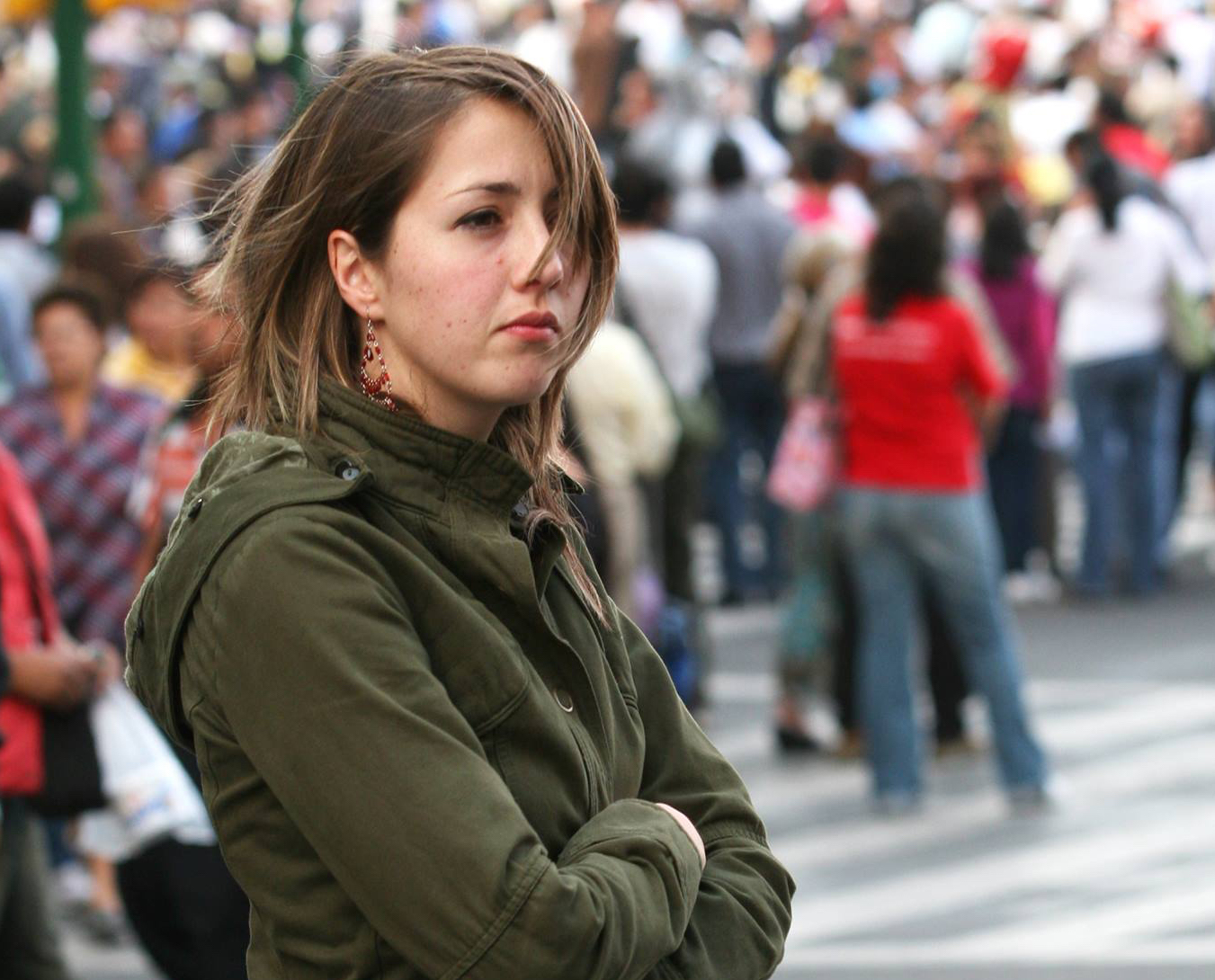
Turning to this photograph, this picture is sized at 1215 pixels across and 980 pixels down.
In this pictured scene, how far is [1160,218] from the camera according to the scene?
39.2 feet

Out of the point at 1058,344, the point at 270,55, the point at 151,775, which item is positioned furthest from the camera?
the point at 270,55

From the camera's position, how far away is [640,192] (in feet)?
33.3

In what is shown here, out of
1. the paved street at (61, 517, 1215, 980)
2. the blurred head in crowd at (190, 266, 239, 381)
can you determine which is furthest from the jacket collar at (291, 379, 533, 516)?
the paved street at (61, 517, 1215, 980)

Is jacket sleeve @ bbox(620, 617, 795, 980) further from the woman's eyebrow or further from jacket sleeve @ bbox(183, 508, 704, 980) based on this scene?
the woman's eyebrow

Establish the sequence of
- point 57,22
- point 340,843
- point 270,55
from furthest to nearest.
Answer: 1. point 270,55
2. point 57,22
3. point 340,843

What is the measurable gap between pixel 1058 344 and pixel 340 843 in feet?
36.5

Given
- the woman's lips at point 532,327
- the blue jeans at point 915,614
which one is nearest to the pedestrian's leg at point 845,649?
the blue jeans at point 915,614

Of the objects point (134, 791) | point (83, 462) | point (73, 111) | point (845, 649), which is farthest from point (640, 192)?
point (134, 791)

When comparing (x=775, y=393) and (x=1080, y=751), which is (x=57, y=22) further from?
(x=1080, y=751)

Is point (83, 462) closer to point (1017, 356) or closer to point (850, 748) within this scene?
point (850, 748)

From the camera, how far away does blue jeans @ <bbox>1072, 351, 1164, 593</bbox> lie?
40.6ft

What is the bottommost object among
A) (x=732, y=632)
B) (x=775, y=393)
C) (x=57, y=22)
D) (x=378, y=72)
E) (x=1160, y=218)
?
(x=732, y=632)

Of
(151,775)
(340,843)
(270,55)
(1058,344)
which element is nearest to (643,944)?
(340,843)

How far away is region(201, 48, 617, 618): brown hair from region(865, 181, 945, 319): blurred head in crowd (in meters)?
5.84
